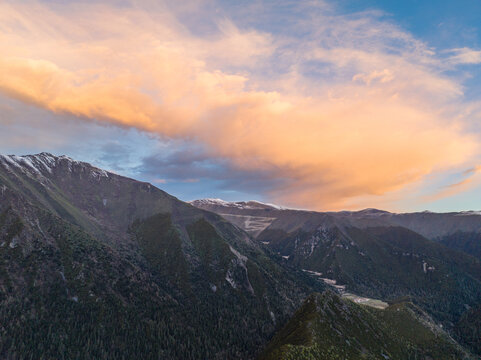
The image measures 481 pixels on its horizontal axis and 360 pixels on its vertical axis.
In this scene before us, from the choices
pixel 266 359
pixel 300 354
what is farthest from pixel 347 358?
pixel 266 359

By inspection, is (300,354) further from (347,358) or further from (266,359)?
(347,358)

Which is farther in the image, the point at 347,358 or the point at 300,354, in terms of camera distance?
the point at 347,358

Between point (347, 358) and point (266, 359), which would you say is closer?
point (266, 359)
